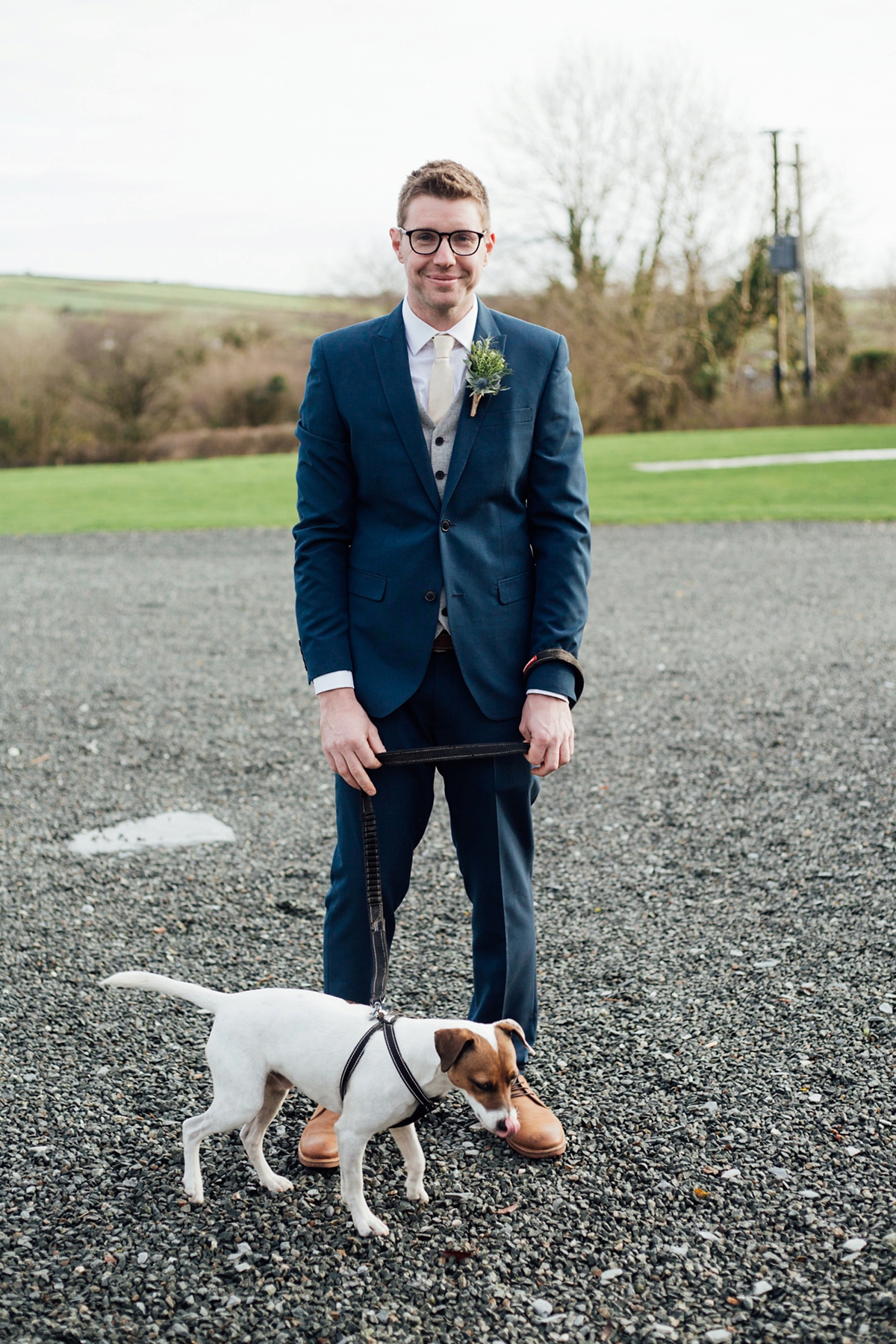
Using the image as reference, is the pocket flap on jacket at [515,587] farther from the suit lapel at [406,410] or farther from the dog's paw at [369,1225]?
the dog's paw at [369,1225]

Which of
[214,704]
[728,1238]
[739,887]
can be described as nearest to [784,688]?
[739,887]

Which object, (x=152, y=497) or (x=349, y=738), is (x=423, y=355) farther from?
(x=152, y=497)

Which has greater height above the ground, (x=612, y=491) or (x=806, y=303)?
(x=806, y=303)

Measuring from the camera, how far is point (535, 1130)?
2941 mm

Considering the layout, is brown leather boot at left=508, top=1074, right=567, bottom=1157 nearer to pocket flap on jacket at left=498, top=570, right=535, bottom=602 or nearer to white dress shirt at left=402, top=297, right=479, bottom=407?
pocket flap on jacket at left=498, top=570, right=535, bottom=602

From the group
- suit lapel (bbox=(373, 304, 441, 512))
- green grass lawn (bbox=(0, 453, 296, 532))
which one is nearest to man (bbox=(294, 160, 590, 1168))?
suit lapel (bbox=(373, 304, 441, 512))

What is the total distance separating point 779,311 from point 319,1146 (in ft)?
144

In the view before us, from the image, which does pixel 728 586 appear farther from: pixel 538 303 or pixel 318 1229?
pixel 538 303

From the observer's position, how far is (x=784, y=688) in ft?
25.4

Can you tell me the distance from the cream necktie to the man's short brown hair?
30 centimetres

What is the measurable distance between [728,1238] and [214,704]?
5.81m

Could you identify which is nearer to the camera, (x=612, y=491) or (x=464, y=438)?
(x=464, y=438)

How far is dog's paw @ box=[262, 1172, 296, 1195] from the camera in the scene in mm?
2799

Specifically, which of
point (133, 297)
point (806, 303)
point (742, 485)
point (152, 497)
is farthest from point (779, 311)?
point (133, 297)
